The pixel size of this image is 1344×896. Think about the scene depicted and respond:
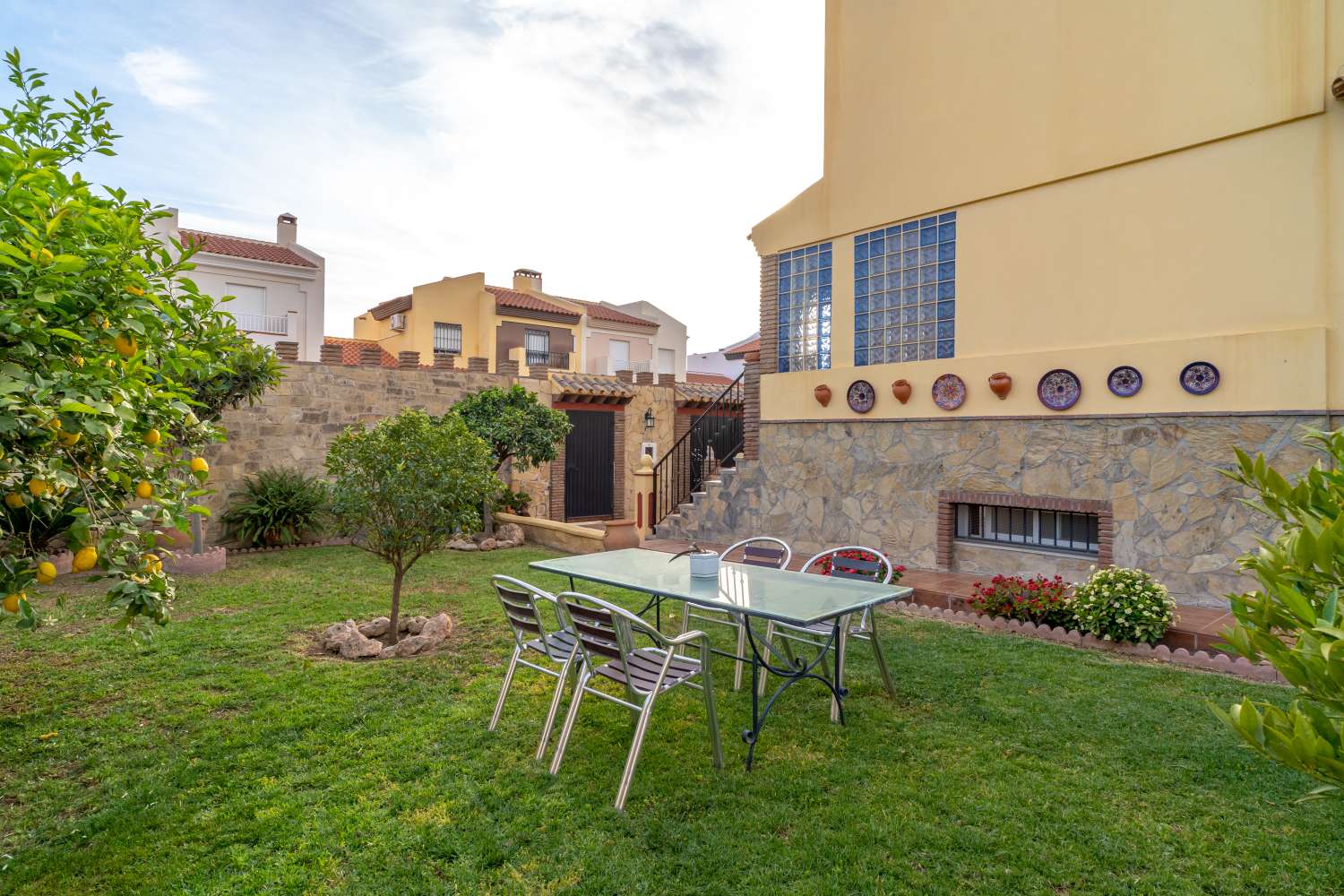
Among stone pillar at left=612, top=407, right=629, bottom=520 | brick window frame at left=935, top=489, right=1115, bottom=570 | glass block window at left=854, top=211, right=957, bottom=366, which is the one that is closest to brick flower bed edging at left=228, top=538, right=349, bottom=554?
stone pillar at left=612, top=407, right=629, bottom=520

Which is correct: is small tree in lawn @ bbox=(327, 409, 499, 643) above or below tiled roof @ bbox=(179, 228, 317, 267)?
below

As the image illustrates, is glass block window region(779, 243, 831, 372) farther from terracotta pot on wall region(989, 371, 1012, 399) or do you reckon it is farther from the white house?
the white house

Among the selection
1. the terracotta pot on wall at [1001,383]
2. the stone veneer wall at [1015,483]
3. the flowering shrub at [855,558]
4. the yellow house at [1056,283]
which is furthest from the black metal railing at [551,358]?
the flowering shrub at [855,558]

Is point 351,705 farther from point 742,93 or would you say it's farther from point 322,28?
point 742,93

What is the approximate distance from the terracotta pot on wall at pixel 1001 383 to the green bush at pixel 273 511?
352 inches

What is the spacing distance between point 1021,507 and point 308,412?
10756 millimetres

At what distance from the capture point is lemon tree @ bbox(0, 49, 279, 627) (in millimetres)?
1901

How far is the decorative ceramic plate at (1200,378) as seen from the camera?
590 cm

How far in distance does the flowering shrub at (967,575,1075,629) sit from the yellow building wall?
6.62ft

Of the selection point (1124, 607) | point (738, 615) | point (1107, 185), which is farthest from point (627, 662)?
point (1107, 185)

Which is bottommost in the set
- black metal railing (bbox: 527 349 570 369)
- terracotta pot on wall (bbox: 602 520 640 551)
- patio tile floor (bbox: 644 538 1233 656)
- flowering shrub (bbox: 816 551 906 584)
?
patio tile floor (bbox: 644 538 1233 656)

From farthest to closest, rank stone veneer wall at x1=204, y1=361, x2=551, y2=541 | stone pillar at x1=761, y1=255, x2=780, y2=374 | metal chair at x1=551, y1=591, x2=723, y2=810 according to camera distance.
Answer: stone veneer wall at x1=204, y1=361, x2=551, y2=541 < stone pillar at x1=761, y1=255, x2=780, y2=374 < metal chair at x1=551, y1=591, x2=723, y2=810

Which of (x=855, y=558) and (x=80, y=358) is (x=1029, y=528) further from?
(x=80, y=358)

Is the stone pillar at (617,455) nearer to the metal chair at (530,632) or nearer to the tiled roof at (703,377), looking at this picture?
the metal chair at (530,632)
